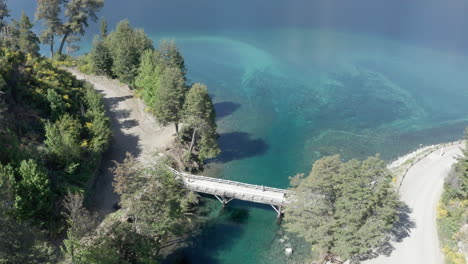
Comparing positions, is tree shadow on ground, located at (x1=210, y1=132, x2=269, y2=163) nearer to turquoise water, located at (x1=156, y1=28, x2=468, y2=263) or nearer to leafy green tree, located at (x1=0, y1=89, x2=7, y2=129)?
turquoise water, located at (x1=156, y1=28, x2=468, y2=263)

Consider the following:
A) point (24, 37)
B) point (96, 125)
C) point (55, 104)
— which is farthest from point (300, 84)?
point (24, 37)

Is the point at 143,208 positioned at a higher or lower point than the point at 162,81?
lower

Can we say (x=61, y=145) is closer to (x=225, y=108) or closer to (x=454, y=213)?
(x=225, y=108)

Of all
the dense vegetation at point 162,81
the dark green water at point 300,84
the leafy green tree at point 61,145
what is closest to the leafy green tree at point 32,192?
the leafy green tree at point 61,145

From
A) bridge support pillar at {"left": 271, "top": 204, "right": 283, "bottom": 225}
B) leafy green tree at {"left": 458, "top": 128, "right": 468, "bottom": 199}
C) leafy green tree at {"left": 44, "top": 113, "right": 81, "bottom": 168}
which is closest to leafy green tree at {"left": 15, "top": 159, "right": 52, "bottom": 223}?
leafy green tree at {"left": 44, "top": 113, "right": 81, "bottom": 168}

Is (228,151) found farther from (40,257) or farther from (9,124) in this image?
(40,257)

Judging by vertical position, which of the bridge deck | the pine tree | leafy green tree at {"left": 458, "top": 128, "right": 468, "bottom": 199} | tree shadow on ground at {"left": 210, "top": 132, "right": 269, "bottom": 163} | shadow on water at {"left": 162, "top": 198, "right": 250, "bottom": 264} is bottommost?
shadow on water at {"left": 162, "top": 198, "right": 250, "bottom": 264}

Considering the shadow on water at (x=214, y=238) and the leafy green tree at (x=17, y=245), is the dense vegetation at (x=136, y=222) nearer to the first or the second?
the leafy green tree at (x=17, y=245)
